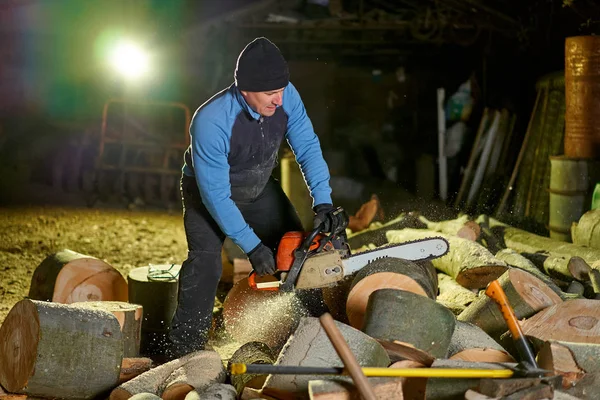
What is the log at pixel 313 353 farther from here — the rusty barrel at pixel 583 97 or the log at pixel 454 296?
the rusty barrel at pixel 583 97

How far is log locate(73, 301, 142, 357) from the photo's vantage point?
468 cm

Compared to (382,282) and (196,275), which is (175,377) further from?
(382,282)

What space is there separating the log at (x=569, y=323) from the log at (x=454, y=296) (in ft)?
3.58

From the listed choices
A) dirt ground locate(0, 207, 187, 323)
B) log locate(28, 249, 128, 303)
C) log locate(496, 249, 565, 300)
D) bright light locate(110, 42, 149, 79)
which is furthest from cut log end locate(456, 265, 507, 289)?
bright light locate(110, 42, 149, 79)

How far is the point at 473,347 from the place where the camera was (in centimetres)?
396

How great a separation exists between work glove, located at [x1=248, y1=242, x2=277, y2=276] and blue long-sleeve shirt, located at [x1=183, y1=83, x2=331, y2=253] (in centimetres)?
4

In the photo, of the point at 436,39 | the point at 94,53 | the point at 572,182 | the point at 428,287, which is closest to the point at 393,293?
the point at 428,287

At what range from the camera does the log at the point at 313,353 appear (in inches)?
137

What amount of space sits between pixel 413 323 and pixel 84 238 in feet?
19.9

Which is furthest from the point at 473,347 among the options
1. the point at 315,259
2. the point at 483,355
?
the point at 315,259

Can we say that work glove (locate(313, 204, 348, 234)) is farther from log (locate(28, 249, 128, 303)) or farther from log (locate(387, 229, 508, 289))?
log (locate(28, 249, 128, 303))

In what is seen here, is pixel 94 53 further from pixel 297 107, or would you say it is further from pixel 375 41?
pixel 297 107

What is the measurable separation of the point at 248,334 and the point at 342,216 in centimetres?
129

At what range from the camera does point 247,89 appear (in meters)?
4.25
